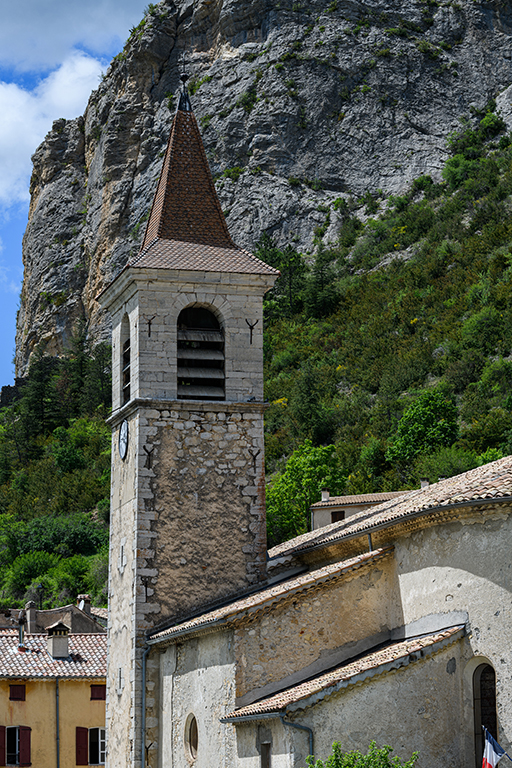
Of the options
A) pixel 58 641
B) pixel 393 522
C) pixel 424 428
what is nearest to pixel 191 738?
pixel 393 522

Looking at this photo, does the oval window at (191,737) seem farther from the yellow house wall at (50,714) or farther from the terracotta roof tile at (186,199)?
the yellow house wall at (50,714)

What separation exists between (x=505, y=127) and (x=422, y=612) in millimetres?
82665

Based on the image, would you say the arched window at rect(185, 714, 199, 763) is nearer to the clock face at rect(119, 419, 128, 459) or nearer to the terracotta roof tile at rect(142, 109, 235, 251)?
the clock face at rect(119, 419, 128, 459)

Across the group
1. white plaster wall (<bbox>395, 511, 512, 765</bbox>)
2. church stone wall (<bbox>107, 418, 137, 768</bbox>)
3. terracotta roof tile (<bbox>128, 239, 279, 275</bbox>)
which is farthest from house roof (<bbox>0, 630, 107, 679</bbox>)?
white plaster wall (<bbox>395, 511, 512, 765</bbox>)

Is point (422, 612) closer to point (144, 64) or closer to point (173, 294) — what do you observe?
point (173, 294)

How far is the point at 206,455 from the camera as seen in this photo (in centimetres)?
2391

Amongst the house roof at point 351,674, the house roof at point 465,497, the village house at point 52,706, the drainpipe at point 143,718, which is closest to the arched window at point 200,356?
the house roof at point 465,497

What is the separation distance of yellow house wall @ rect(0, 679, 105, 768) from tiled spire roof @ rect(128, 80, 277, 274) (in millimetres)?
14780

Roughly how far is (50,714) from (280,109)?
262ft

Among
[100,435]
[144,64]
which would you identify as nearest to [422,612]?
[100,435]

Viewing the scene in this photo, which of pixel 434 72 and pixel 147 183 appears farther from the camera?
pixel 147 183

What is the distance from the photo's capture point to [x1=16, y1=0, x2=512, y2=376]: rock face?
328 ft

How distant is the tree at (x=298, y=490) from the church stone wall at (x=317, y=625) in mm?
33204

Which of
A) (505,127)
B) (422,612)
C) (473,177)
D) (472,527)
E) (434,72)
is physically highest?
(434,72)
